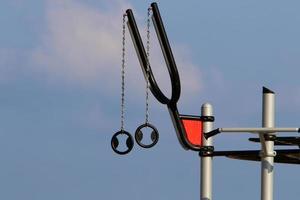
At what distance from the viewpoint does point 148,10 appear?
45.0ft

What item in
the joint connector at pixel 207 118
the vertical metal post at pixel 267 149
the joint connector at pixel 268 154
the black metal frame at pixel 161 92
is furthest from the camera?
the joint connector at pixel 207 118

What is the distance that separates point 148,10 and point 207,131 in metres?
1.94

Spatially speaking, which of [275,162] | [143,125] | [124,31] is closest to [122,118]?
[143,125]

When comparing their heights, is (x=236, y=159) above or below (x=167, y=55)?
below

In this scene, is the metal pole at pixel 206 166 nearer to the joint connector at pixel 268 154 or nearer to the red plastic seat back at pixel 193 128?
the red plastic seat back at pixel 193 128

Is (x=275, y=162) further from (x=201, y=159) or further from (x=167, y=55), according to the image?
(x=167, y=55)

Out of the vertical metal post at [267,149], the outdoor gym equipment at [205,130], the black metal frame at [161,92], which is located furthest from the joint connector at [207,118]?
the vertical metal post at [267,149]

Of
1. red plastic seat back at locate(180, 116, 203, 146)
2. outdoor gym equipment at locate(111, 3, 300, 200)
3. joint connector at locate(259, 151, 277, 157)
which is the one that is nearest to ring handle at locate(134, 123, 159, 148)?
outdoor gym equipment at locate(111, 3, 300, 200)

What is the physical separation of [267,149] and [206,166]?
0.96 metres

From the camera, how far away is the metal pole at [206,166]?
45.6 feet

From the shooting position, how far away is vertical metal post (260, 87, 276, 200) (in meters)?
13.4

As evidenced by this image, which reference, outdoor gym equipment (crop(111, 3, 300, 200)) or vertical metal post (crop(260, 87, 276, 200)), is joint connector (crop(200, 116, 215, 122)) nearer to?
outdoor gym equipment (crop(111, 3, 300, 200))

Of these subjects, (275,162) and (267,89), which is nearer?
(267,89)

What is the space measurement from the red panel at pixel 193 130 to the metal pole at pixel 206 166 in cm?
10
